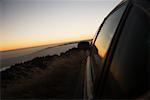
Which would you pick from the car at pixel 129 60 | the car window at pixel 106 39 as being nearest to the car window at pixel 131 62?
the car at pixel 129 60

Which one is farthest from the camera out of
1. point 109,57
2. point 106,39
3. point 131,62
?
point 106,39

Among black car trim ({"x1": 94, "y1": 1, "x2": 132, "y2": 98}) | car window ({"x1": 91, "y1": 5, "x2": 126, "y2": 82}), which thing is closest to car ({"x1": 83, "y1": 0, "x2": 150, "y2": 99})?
black car trim ({"x1": 94, "y1": 1, "x2": 132, "y2": 98})

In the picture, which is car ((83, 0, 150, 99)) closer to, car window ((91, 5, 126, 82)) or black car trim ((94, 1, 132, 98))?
black car trim ((94, 1, 132, 98))

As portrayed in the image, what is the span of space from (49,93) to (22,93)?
112 cm

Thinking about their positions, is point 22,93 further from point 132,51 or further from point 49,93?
point 132,51

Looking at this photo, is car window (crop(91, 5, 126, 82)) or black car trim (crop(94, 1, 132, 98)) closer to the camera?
black car trim (crop(94, 1, 132, 98))

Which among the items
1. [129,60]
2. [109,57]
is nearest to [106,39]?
[109,57]

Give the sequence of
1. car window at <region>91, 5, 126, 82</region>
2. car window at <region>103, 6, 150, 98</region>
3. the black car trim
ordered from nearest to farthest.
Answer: car window at <region>103, 6, 150, 98</region>, the black car trim, car window at <region>91, 5, 126, 82</region>

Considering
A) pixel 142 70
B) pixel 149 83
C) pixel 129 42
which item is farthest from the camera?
pixel 129 42

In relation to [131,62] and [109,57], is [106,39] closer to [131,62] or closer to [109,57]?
[109,57]

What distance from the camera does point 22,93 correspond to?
9.63 m

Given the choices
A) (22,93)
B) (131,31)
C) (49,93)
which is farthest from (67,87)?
(131,31)

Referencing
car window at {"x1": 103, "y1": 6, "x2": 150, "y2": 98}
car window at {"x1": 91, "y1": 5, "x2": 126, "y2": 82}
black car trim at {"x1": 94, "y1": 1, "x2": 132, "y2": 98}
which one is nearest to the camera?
car window at {"x1": 103, "y1": 6, "x2": 150, "y2": 98}

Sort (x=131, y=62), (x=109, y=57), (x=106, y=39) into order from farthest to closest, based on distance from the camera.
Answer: (x=106, y=39), (x=109, y=57), (x=131, y=62)
